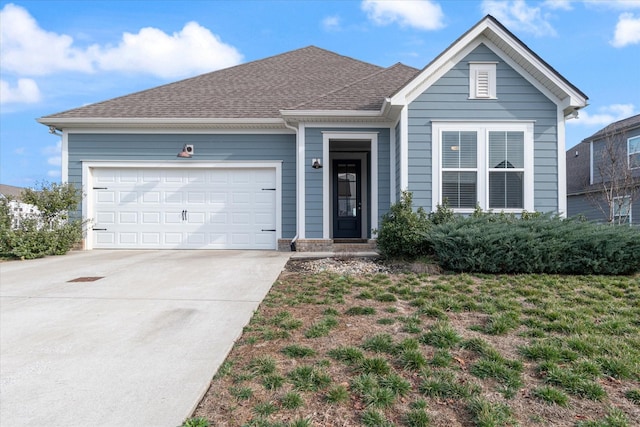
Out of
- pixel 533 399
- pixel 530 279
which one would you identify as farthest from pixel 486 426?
pixel 530 279

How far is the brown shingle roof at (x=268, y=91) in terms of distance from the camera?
33.6 ft

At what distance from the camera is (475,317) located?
13.8 ft

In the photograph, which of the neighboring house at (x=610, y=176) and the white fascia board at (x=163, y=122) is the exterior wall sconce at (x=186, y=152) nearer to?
the white fascia board at (x=163, y=122)

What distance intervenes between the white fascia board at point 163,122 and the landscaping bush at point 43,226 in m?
1.74

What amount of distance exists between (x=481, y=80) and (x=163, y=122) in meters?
7.91

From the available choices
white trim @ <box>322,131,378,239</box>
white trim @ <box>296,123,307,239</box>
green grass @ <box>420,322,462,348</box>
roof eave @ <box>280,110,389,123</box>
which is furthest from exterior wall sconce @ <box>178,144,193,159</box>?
green grass @ <box>420,322,462,348</box>

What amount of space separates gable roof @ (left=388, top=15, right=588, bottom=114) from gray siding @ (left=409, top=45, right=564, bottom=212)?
0.16 meters

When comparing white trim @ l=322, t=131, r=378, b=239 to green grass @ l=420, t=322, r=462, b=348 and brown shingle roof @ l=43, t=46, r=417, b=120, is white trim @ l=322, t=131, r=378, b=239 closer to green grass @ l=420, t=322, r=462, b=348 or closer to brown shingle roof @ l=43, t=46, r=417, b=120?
brown shingle roof @ l=43, t=46, r=417, b=120

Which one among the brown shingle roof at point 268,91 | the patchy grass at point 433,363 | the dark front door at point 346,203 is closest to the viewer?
the patchy grass at point 433,363

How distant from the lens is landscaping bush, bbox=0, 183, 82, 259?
28.8 feet

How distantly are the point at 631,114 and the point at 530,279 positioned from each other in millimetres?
17465

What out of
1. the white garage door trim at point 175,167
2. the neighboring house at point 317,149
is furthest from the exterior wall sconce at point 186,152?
the white garage door trim at point 175,167

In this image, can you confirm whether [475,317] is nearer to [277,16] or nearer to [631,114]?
[277,16]

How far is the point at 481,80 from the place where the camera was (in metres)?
8.57
